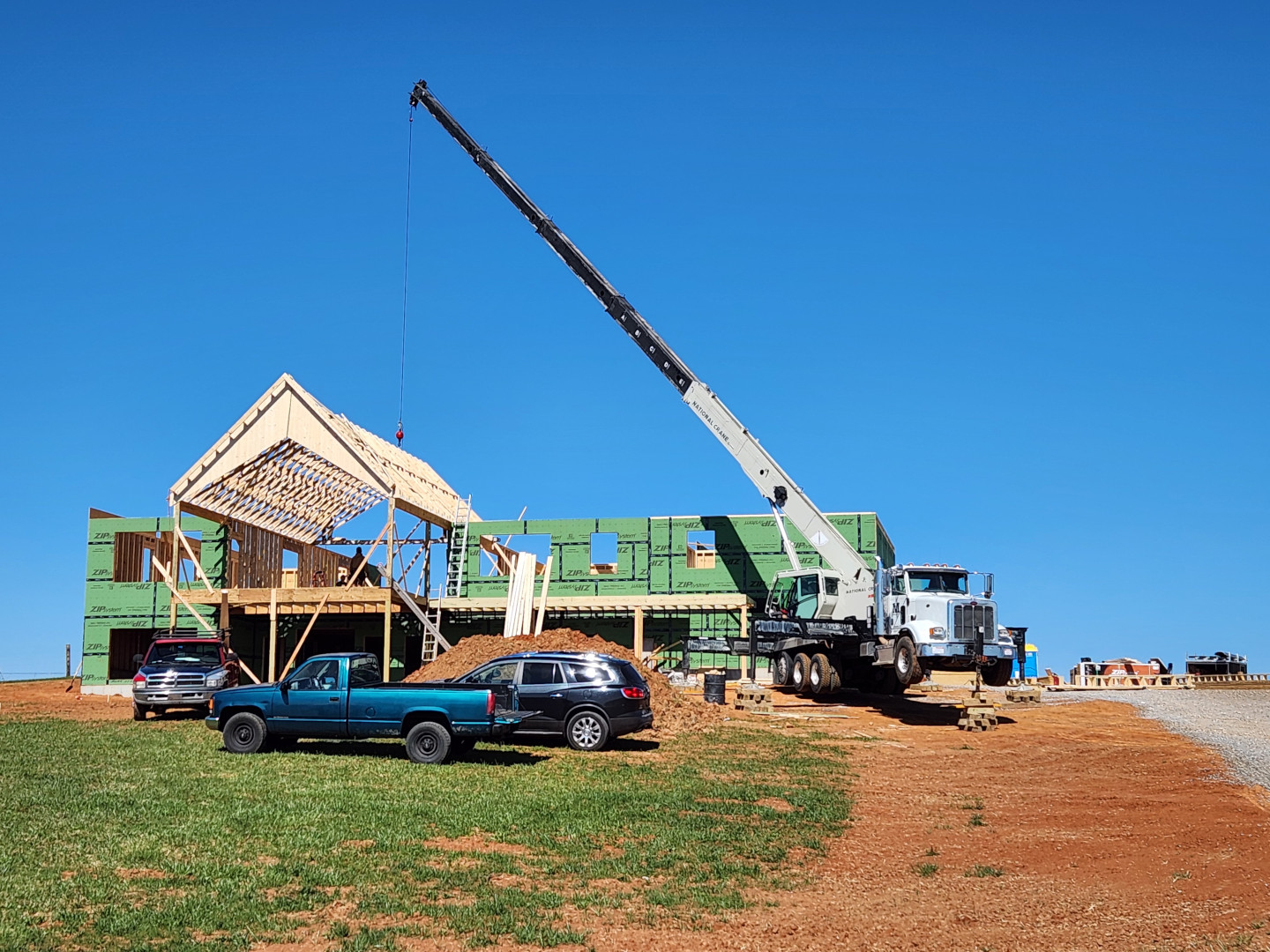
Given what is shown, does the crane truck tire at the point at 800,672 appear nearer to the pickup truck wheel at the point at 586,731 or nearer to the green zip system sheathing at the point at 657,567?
the green zip system sheathing at the point at 657,567

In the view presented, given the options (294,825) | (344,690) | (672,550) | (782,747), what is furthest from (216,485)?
(294,825)

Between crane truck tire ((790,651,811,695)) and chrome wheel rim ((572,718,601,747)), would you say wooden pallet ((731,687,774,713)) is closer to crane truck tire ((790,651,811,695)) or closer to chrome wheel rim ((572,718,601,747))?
crane truck tire ((790,651,811,695))

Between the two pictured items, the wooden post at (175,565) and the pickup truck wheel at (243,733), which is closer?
the pickup truck wheel at (243,733)

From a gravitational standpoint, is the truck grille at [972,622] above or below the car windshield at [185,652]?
above

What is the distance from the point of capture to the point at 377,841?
37.7 ft

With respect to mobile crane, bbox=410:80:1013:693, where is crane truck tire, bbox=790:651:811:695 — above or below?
below

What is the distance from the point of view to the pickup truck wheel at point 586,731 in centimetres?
1942

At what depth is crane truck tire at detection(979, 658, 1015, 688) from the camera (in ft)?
86.9

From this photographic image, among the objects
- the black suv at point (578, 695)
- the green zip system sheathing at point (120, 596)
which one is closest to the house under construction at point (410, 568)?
the green zip system sheathing at point (120, 596)

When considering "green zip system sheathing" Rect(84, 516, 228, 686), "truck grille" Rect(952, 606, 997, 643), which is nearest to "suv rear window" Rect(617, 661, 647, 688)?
"truck grille" Rect(952, 606, 997, 643)

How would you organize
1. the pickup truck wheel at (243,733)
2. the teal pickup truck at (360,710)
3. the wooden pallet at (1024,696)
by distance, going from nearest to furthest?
the teal pickup truck at (360,710)
the pickup truck wheel at (243,733)
the wooden pallet at (1024,696)

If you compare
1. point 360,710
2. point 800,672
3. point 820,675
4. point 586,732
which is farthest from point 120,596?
point 586,732

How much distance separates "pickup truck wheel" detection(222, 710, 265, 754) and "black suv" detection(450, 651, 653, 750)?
3.44m

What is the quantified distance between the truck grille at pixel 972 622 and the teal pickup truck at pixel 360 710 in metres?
11.9
